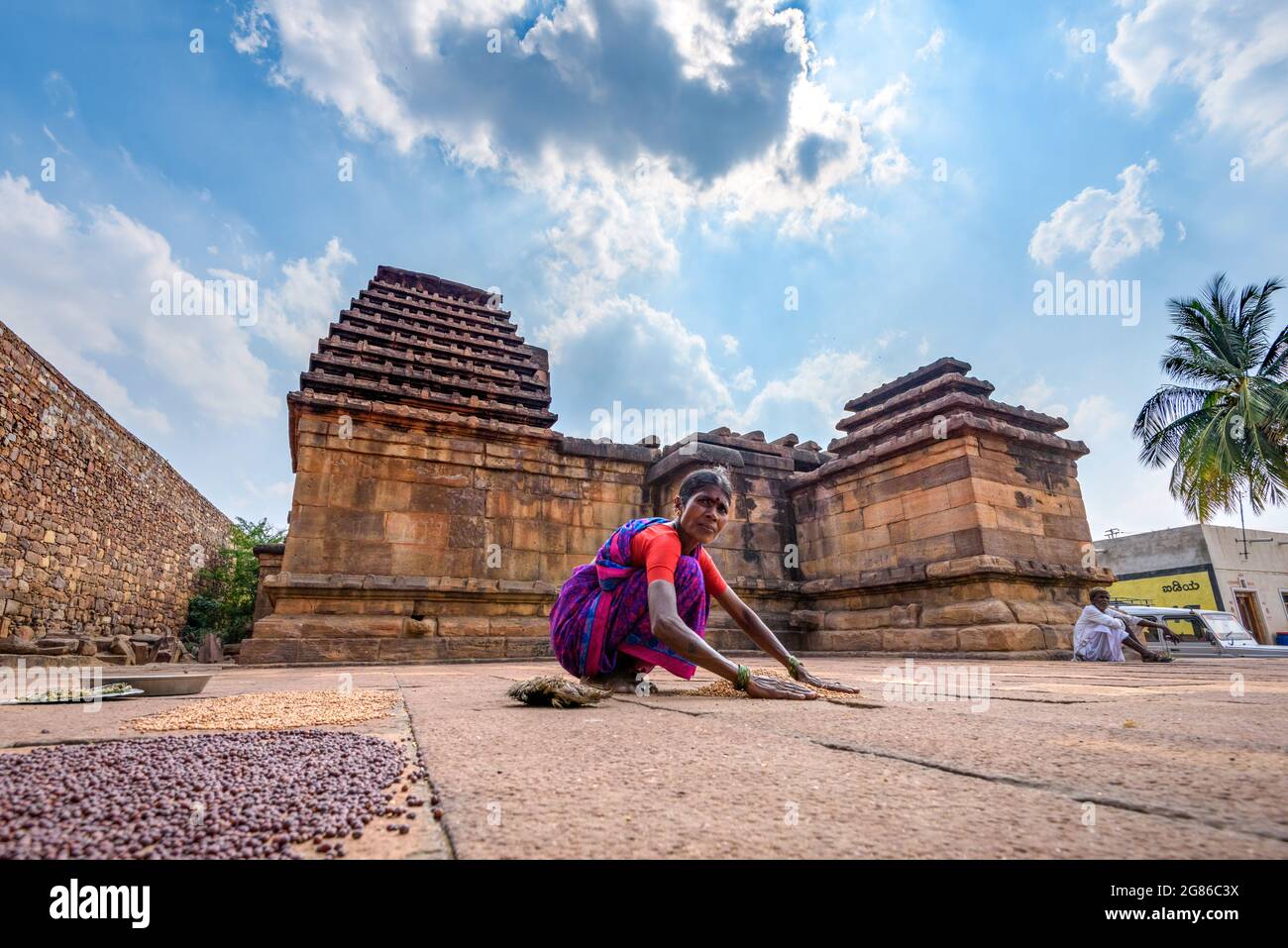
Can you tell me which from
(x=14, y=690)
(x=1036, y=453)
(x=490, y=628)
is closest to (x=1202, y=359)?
(x=1036, y=453)

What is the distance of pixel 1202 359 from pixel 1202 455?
3.25 m

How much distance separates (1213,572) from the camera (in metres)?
23.2

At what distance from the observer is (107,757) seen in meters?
1.28

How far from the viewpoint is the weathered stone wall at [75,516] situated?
9.88m

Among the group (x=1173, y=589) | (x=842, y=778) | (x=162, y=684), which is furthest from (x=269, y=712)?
(x=1173, y=589)

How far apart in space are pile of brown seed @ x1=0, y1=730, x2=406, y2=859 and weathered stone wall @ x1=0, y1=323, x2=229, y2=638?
39.4ft

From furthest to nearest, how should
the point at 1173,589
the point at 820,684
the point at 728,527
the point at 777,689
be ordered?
the point at 1173,589, the point at 728,527, the point at 820,684, the point at 777,689

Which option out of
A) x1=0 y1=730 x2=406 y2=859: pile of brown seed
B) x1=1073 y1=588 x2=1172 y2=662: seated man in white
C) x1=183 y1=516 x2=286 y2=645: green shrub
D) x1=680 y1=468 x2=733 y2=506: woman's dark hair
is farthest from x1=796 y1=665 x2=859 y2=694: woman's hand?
x1=183 y1=516 x2=286 y2=645: green shrub

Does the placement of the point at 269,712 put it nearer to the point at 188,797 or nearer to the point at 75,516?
the point at 188,797

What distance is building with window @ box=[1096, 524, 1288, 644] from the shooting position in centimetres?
2338

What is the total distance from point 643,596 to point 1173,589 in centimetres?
3009

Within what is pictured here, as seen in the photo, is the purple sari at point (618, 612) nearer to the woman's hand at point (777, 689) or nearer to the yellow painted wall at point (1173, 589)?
the woman's hand at point (777, 689)
